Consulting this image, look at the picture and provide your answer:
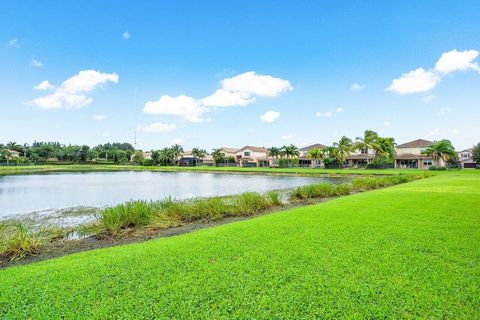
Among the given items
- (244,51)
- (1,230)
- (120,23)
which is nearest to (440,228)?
(1,230)

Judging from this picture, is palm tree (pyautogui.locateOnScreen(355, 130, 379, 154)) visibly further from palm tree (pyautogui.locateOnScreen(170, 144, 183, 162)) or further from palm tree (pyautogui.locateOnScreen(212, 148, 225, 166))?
palm tree (pyautogui.locateOnScreen(170, 144, 183, 162))

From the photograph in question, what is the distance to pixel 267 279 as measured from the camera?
4.04 meters

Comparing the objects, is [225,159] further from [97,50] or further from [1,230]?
[1,230]

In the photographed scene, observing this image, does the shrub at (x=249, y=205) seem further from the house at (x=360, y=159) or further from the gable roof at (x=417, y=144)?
the gable roof at (x=417, y=144)

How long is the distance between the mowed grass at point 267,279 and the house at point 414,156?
5339cm

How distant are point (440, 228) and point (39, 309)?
311 inches

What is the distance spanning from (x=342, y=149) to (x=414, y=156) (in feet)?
42.0

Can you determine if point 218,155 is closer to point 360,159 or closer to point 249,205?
point 360,159

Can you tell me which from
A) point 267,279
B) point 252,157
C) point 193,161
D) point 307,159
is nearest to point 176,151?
point 193,161

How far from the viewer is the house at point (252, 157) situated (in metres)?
76.2

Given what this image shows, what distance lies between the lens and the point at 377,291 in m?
3.66

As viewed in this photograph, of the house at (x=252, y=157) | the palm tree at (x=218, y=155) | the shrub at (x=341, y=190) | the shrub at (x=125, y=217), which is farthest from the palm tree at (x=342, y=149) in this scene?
the shrub at (x=125, y=217)

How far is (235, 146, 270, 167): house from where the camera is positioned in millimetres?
76250

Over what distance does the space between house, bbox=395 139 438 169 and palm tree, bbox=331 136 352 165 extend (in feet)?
29.8
